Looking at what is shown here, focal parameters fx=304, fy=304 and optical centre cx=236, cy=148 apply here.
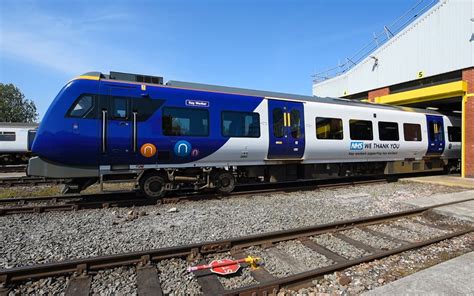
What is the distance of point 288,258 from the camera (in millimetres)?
4664

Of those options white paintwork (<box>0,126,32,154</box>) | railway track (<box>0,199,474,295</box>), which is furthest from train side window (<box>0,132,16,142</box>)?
railway track (<box>0,199,474,295</box>)

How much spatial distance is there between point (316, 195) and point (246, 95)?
12.8 feet

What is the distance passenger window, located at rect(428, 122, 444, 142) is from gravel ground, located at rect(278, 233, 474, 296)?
34.9ft

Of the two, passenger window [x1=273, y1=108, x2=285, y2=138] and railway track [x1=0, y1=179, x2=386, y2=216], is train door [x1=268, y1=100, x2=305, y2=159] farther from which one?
railway track [x1=0, y1=179, x2=386, y2=216]

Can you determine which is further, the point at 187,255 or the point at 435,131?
the point at 435,131

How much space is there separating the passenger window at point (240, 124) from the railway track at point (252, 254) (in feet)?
14.0

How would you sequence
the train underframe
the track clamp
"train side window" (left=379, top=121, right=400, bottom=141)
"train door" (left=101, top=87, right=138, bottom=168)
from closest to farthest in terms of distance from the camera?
the track clamp
"train door" (left=101, top=87, right=138, bottom=168)
the train underframe
"train side window" (left=379, top=121, right=400, bottom=141)

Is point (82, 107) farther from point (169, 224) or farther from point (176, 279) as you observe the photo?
point (176, 279)

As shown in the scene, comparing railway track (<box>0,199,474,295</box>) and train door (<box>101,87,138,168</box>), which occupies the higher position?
train door (<box>101,87,138,168</box>)

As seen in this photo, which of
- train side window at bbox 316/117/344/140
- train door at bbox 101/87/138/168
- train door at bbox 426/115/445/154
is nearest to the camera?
train door at bbox 101/87/138/168

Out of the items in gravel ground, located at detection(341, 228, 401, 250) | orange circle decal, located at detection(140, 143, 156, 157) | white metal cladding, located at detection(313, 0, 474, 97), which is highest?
white metal cladding, located at detection(313, 0, 474, 97)

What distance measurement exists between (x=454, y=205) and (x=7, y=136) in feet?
93.0

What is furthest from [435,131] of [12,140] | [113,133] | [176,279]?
[12,140]

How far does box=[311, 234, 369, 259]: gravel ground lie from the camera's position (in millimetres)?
4926
